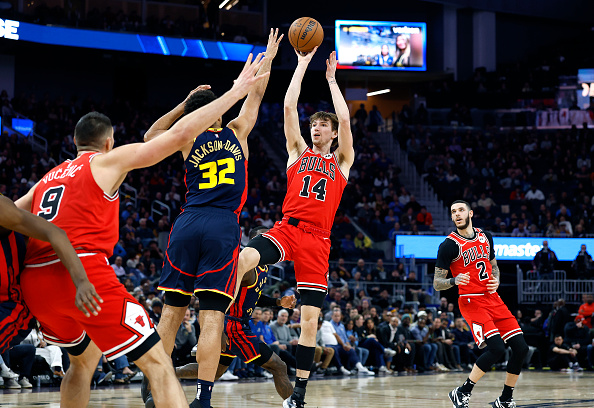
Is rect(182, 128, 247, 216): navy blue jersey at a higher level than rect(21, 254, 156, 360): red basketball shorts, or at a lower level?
higher

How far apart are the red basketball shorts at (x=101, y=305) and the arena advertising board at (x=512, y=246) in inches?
753

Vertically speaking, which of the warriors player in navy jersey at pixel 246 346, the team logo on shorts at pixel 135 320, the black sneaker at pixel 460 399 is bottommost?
the black sneaker at pixel 460 399

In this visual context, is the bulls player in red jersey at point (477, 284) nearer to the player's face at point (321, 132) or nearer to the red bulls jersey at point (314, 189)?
the red bulls jersey at point (314, 189)

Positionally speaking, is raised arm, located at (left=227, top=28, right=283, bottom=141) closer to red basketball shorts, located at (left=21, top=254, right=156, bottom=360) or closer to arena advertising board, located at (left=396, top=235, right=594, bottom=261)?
red basketball shorts, located at (left=21, top=254, right=156, bottom=360)

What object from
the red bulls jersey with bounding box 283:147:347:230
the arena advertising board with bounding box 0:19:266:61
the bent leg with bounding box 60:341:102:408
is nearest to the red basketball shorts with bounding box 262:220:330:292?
the red bulls jersey with bounding box 283:147:347:230

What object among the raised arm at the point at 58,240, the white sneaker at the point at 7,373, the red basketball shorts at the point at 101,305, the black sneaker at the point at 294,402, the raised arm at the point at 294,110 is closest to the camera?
the raised arm at the point at 58,240

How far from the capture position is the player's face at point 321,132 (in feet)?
26.5

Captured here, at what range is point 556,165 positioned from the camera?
3072cm

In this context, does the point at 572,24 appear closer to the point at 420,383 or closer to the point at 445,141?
the point at 445,141

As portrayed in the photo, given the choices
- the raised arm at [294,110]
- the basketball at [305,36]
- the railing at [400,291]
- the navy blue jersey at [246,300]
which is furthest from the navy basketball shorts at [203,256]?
the railing at [400,291]

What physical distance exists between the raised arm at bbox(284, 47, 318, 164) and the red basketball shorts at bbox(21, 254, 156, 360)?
11.4ft

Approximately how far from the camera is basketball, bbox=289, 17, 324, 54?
8039mm

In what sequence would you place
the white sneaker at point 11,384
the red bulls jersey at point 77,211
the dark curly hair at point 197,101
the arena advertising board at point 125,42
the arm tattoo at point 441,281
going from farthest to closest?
the arena advertising board at point 125,42 < the white sneaker at point 11,384 < the arm tattoo at point 441,281 < the dark curly hair at point 197,101 < the red bulls jersey at point 77,211

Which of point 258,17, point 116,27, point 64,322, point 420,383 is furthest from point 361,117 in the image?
point 64,322
